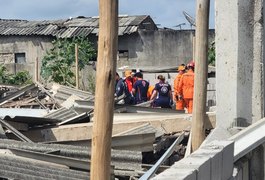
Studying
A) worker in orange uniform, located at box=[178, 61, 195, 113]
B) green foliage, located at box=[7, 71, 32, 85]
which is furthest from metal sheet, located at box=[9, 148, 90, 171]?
green foliage, located at box=[7, 71, 32, 85]

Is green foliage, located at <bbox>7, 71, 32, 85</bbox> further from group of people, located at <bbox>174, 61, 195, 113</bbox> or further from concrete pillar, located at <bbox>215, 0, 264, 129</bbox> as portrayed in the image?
concrete pillar, located at <bbox>215, 0, 264, 129</bbox>

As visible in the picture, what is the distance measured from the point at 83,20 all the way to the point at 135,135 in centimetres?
2457

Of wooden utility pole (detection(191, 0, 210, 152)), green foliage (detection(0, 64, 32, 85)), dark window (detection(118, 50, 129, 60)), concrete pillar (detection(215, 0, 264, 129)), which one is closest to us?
concrete pillar (detection(215, 0, 264, 129))

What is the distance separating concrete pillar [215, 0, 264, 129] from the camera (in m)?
6.80

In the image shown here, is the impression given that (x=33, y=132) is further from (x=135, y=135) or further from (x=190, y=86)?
(x=190, y=86)

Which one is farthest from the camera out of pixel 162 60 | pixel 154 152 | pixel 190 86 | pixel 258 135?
pixel 162 60

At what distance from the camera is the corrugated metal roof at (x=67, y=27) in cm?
2877

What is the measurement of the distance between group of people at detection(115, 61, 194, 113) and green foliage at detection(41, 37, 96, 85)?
8579 mm

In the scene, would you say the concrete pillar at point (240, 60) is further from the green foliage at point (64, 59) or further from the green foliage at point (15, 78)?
the green foliage at point (15, 78)

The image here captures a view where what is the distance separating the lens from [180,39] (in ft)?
92.8

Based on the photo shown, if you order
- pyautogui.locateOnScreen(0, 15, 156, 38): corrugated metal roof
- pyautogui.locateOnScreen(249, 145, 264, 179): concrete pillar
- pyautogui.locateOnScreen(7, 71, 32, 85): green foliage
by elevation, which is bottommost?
pyautogui.locateOnScreen(249, 145, 264, 179): concrete pillar

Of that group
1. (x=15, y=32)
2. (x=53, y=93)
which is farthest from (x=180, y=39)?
(x=53, y=93)

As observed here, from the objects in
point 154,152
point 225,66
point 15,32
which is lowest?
point 154,152

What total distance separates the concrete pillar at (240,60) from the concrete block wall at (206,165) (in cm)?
140
